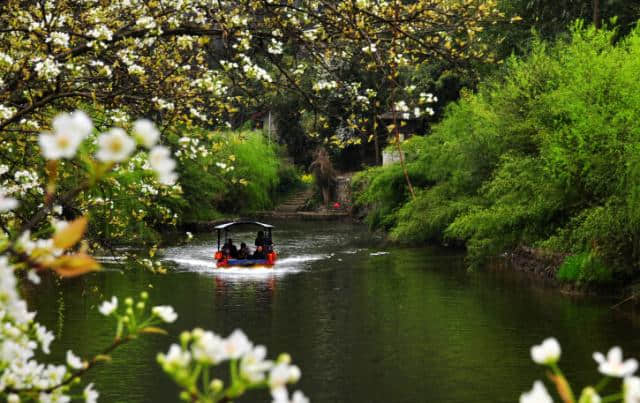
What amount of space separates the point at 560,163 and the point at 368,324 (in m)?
6.87

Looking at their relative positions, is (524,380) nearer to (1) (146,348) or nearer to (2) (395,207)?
(1) (146,348)

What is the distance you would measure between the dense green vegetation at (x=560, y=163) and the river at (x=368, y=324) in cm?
139

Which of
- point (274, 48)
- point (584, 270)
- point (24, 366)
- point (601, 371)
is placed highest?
point (274, 48)

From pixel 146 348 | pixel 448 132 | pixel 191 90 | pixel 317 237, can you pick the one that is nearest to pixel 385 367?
pixel 146 348

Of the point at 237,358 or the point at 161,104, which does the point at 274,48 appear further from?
the point at 237,358

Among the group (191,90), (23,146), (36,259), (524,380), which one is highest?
(191,90)

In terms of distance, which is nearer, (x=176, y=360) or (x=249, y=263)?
(x=176, y=360)

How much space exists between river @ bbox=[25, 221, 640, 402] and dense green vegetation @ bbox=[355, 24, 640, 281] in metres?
1.39

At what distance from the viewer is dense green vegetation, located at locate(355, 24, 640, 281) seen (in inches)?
883

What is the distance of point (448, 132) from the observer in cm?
3631

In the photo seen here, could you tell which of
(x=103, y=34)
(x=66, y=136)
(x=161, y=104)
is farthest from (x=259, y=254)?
(x=66, y=136)

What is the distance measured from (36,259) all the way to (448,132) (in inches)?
1343

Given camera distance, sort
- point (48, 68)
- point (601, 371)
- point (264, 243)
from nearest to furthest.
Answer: point (601, 371)
point (48, 68)
point (264, 243)

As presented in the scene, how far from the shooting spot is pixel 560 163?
79.6 feet
